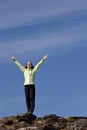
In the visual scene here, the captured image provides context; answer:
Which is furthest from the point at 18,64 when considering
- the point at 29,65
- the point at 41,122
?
the point at 41,122

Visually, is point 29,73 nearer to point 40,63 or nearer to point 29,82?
point 29,82

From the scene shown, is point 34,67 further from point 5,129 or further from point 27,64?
point 5,129

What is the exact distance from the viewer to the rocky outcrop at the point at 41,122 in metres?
38.5

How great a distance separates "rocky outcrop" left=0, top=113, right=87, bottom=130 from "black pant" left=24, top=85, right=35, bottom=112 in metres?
1.52

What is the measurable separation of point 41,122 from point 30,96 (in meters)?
3.69

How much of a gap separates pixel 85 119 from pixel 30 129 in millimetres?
4501

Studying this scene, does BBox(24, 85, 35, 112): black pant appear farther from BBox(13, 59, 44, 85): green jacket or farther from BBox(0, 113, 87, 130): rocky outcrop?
BBox(0, 113, 87, 130): rocky outcrop

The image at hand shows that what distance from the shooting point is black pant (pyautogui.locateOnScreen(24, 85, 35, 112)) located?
44.8 meters

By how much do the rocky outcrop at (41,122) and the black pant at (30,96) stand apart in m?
1.52

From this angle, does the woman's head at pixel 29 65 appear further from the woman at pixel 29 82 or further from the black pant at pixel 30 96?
the black pant at pixel 30 96

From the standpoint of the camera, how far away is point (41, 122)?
41.7 meters

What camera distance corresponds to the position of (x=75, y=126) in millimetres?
38125

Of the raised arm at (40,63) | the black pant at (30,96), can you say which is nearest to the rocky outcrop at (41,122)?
the black pant at (30,96)

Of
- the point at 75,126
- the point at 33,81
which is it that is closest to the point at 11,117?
the point at 33,81
